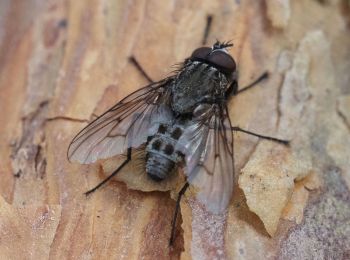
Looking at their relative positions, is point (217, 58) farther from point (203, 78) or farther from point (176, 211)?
point (176, 211)

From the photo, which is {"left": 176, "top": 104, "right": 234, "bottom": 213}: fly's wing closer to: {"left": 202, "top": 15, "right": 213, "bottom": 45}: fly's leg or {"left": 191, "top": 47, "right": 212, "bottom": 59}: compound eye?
{"left": 191, "top": 47, "right": 212, "bottom": 59}: compound eye

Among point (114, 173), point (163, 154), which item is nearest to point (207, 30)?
point (163, 154)

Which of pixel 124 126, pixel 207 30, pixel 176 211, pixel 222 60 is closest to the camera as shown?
pixel 176 211

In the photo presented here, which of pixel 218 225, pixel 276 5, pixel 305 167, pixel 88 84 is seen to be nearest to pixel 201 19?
pixel 276 5

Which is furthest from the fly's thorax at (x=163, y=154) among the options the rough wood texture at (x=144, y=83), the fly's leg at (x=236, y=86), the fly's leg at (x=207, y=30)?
the fly's leg at (x=207, y=30)

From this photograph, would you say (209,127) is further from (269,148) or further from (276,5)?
(276,5)

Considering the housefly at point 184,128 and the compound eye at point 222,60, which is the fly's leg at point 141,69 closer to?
the housefly at point 184,128
